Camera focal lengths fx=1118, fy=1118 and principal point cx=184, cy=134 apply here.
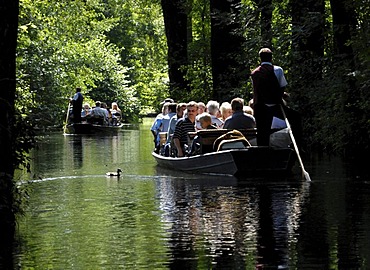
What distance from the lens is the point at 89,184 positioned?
18547mm

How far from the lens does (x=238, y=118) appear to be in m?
19.7

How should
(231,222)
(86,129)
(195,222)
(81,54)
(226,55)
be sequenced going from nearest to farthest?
(231,222) < (195,222) < (226,55) < (86,129) < (81,54)

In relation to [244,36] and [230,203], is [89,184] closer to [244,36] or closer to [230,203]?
[230,203]

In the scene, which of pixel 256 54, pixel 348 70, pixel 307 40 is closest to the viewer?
pixel 348 70

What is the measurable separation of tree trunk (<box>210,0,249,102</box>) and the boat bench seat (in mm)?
10443

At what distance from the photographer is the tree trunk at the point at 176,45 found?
35500 millimetres

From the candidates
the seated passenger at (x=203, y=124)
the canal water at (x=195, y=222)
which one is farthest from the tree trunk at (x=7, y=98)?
the seated passenger at (x=203, y=124)

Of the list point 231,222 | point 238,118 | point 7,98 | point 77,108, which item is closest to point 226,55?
point 238,118

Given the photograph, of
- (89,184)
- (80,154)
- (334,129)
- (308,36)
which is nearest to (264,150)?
(89,184)

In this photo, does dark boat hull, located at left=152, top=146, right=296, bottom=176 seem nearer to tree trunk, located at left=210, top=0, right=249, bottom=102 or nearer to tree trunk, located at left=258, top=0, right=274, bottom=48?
tree trunk, located at left=258, top=0, right=274, bottom=48

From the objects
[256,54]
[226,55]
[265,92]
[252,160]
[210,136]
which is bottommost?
[252,160]

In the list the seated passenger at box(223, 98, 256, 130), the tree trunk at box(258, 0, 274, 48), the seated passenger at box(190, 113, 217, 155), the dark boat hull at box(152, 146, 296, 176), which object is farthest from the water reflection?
the tree trunk at box(258, 0, 274, 48)

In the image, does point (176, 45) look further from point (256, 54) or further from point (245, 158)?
point (245, 158)

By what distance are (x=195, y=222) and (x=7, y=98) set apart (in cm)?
290
